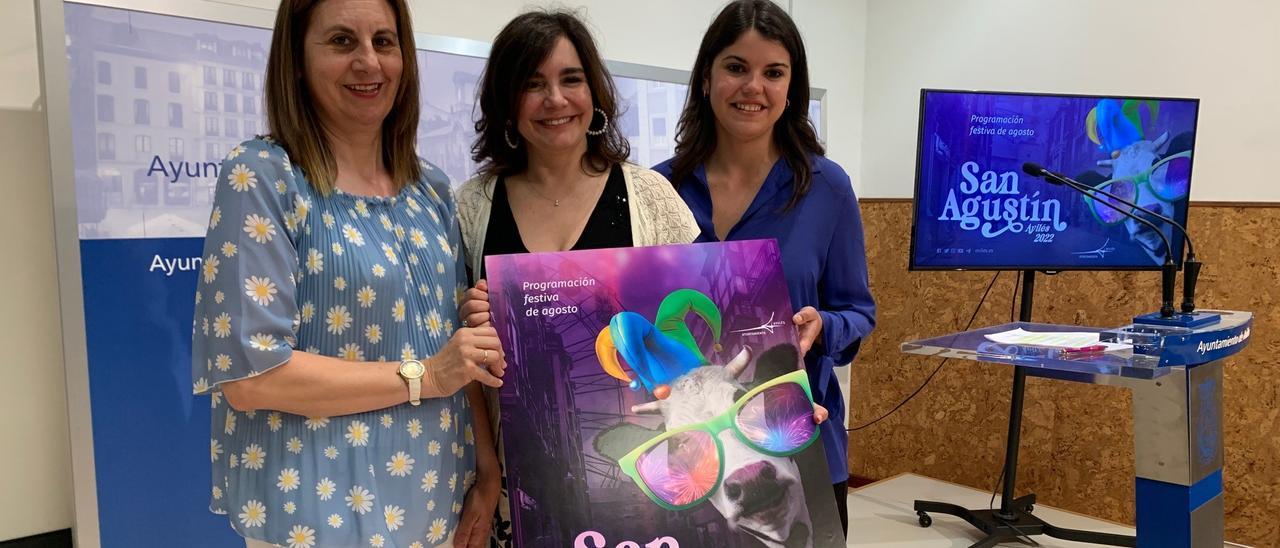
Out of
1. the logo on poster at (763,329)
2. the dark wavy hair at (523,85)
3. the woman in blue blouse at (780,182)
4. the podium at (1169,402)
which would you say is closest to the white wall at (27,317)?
the dark wavy hair at (523,85)

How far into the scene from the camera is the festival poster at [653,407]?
3.96ft

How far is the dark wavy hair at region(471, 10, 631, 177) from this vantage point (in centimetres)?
146

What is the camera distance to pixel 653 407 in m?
1.28

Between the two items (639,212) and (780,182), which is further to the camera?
(780,182)

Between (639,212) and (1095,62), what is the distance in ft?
9.61

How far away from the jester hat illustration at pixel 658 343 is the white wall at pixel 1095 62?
2918 millimetres

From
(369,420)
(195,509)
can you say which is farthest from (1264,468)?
→ (195,509)

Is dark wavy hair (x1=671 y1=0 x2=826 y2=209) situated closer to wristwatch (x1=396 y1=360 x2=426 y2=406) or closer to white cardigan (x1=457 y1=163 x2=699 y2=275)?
white cardigan (x1=457 y1=163 x2=699 y2=275)

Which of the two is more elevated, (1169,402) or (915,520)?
(1169,402)

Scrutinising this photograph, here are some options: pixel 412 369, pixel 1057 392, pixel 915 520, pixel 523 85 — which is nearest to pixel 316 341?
pixel 412 369

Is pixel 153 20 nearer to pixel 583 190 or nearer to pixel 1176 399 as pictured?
pixel 583 190

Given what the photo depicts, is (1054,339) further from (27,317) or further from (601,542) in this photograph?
(27,317)

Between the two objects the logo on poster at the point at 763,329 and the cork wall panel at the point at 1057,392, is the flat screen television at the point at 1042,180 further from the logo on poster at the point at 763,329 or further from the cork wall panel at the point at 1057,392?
the logo on poster at the point at 763,329

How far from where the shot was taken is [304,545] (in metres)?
1.11
